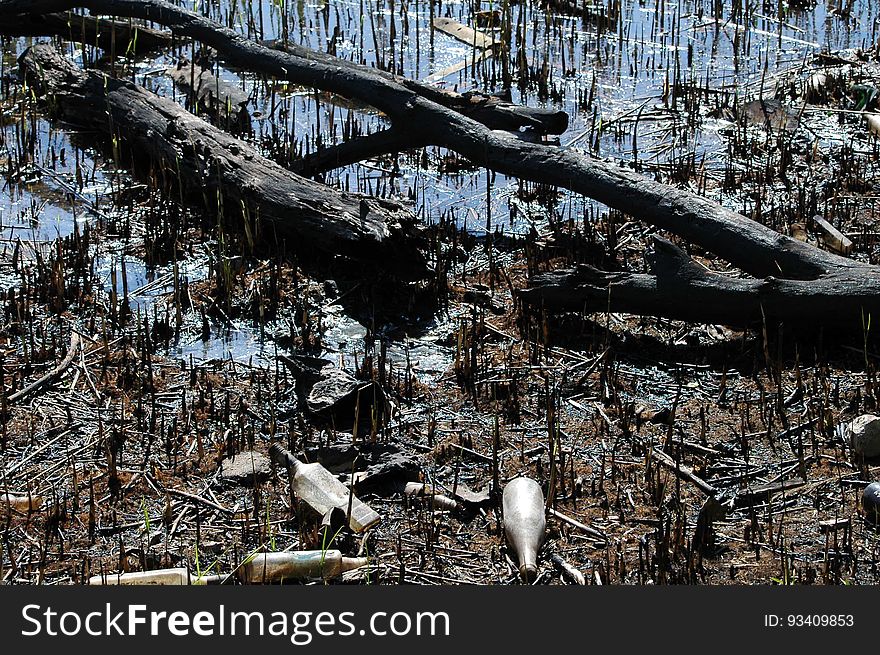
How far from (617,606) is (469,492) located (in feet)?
3.56

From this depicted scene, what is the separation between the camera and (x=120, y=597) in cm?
400

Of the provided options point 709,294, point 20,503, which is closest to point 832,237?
point 709,294

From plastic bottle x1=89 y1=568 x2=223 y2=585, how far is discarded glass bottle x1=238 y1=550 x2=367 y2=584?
164mm

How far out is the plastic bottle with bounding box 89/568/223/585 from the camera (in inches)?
167

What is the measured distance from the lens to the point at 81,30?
1066 cm

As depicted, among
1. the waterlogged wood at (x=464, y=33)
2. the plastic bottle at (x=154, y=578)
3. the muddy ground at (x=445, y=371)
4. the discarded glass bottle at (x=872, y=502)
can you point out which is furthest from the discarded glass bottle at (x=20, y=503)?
the waterlogged wood at (x=464, y=33)

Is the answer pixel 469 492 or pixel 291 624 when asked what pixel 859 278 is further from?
pixel 291 624

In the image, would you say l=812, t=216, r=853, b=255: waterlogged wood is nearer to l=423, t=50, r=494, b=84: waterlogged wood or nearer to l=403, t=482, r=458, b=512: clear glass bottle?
l=403, t=482, r=458, b=512: clear glass bottle

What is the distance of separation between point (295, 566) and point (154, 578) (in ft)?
1.66

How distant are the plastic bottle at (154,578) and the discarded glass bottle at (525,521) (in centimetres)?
114

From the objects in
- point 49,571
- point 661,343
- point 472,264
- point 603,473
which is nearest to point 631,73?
point 472,264

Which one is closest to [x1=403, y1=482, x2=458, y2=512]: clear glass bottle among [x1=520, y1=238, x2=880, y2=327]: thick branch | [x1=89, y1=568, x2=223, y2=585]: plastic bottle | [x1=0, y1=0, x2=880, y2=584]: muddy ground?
[x1=0, y1=0, x2=880, y2=584]: muddy ground

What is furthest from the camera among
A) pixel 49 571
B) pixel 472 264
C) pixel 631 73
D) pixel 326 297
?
pixel 631 73

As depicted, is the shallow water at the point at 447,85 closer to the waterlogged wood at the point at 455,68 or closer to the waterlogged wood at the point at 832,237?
the waterlogged wood at the point at 455,68
